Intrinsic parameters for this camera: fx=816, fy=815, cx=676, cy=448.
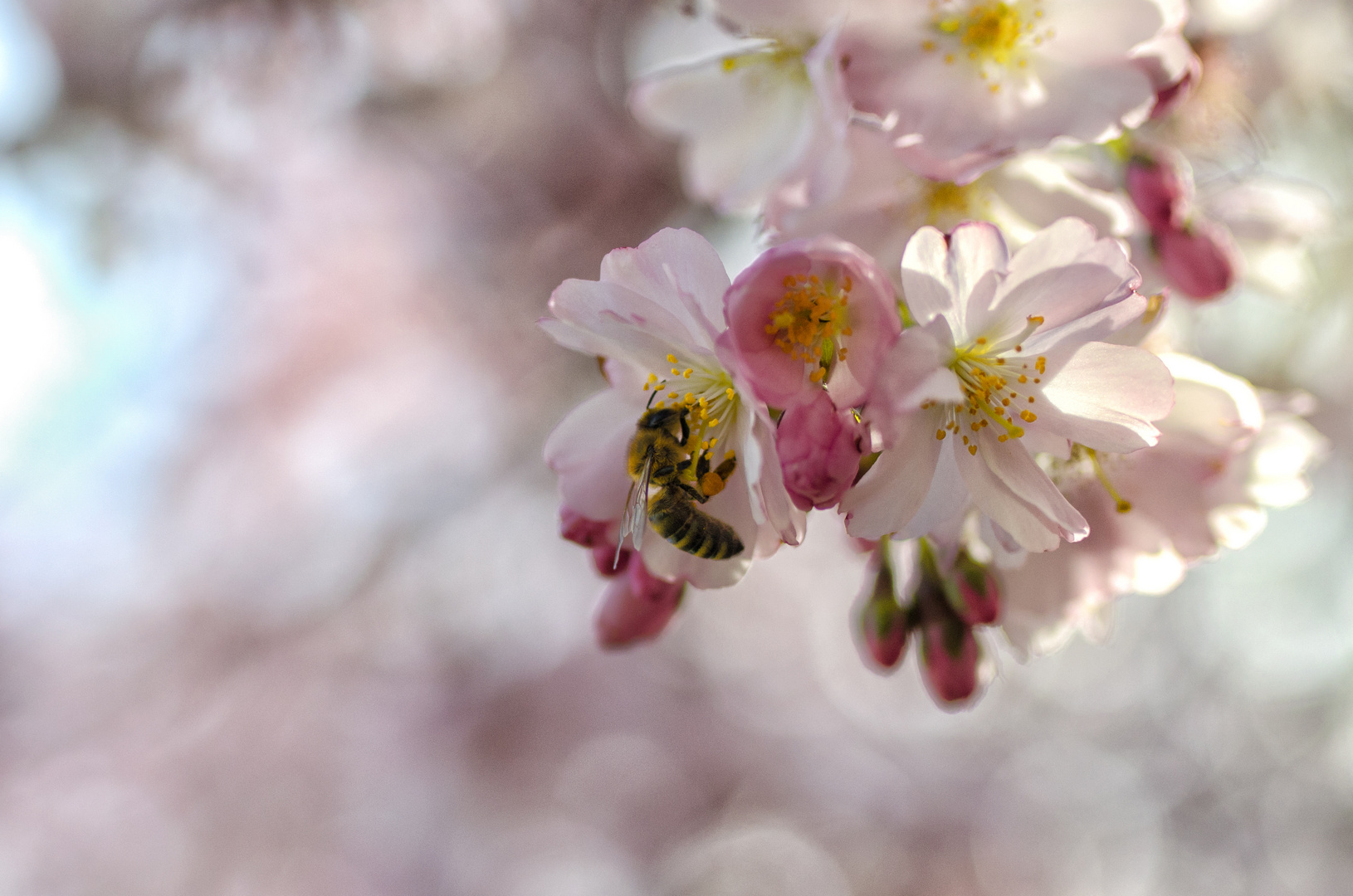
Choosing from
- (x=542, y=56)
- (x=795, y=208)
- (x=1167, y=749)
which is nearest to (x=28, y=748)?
(x=542, y=56)

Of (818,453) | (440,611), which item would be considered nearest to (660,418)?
(818,453)

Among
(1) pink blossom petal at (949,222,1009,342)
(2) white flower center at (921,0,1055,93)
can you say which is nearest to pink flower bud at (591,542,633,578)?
(1) pink blossom petal at (949,222,1009,342)

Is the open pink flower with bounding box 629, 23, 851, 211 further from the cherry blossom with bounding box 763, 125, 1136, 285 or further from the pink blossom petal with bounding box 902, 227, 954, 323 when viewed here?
the pink blossom petal with bounding box 902, 227, 954, 323

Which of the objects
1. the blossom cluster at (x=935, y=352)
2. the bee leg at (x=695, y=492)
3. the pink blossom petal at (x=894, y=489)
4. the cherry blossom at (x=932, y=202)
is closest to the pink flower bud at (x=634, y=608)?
the blossom cluster at (x=935, y=352)

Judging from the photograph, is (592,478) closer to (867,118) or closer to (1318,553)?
(867,118)

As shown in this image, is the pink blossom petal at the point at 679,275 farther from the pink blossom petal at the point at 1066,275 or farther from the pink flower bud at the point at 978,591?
the pink flower bud at the point at 978,591
